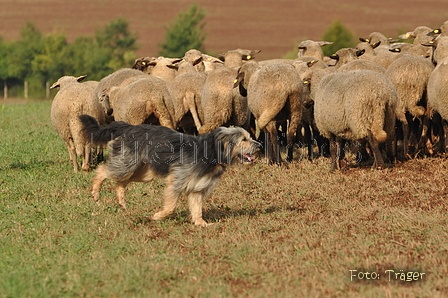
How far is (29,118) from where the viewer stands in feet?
77.0

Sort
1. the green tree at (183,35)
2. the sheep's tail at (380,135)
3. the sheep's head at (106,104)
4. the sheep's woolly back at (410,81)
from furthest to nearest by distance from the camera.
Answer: the green tree at (183,35), the sheep's head at (106,104), the sheep's woolly back at (410,81), the sheep's tail at (380,135)

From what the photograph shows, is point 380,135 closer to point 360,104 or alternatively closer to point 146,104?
point 360,104

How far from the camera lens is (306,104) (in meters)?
12.6

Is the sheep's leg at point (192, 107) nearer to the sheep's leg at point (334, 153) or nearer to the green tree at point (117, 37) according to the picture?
the sheep's leg at point (334, 153)

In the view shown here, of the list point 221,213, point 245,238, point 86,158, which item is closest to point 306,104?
point 86,158

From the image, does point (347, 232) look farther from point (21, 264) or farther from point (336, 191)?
point (21, 264)

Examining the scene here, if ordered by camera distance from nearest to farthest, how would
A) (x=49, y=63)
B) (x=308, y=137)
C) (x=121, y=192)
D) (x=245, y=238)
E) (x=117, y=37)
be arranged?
(x=245, y=238) → (x=121, y=192) → (x=308, y=137) → (x=49, y=63) → (x=117, y=37)

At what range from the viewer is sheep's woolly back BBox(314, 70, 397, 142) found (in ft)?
32.2

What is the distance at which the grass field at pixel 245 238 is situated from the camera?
17.3 ft

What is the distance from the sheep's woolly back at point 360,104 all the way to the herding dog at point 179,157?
3.11 metres

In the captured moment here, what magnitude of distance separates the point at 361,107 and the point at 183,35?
6588 cm

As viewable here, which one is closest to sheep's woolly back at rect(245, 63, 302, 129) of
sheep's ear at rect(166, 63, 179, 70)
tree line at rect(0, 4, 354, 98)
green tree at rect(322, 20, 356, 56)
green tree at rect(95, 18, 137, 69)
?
sheep's ear at rect(166, 63, 179, 70)

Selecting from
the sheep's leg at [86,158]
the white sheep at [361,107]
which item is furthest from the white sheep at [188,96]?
the white sheep at [361,107]

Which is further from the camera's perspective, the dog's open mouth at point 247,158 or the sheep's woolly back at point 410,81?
the sheep's woolly back at point 410,81
